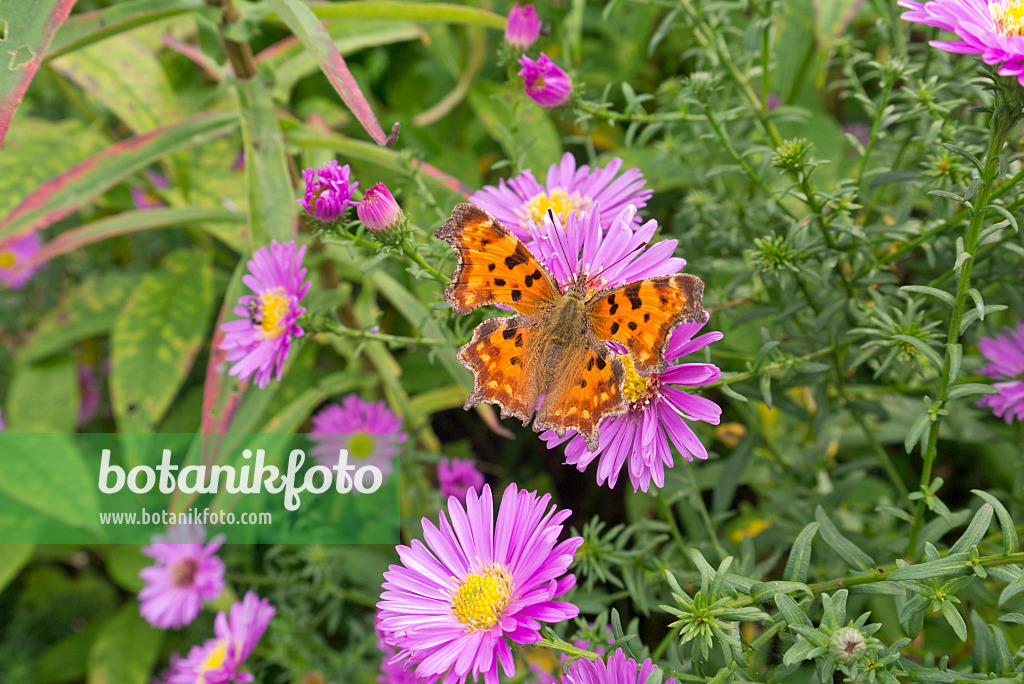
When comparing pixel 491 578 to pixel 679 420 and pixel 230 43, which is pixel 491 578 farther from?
pixel 230 43

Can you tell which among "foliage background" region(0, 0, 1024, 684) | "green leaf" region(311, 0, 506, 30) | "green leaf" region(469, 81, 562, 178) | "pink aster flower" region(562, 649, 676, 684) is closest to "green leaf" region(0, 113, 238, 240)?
"foliage background" region(0, 0, 1024, 684)

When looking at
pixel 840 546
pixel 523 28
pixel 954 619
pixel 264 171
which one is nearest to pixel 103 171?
pixel 264 171

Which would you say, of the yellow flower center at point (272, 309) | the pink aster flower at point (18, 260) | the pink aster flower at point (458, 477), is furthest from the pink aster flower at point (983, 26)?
the pink aster flower at point (18, 260)

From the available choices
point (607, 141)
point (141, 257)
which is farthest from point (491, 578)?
point (141, 257)

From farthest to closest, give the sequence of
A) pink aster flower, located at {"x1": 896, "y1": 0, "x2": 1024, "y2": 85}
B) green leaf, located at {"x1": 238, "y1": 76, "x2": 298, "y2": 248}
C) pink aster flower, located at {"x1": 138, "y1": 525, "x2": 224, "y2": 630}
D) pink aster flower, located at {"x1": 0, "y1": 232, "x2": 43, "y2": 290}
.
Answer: pink aster flower, located at {"x1": 0, "y1": 232, "x2": 43, "y2": 290} → pink aster flower, located at {"x1": 138, "y1": 525, "x2": 224, "y2": 630} → green leaf, located at {"x1": 238, "y1": 76, "x2": 298, "y2": 248} → pink aster flower, located at {"x1": 896, "y1": 0, "x2": 1024, "y2": 85}

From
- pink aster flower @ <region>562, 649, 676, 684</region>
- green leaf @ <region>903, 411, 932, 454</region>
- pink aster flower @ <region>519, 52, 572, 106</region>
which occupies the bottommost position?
pink aster flower @ <region>562, 649, 676, 684</region>

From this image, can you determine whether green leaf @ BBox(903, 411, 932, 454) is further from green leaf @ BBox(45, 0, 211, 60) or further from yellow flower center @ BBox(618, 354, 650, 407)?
green leaf @ BBox(45, 0, 211, 60)

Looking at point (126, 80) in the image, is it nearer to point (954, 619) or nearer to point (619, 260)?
point (619, 260)
